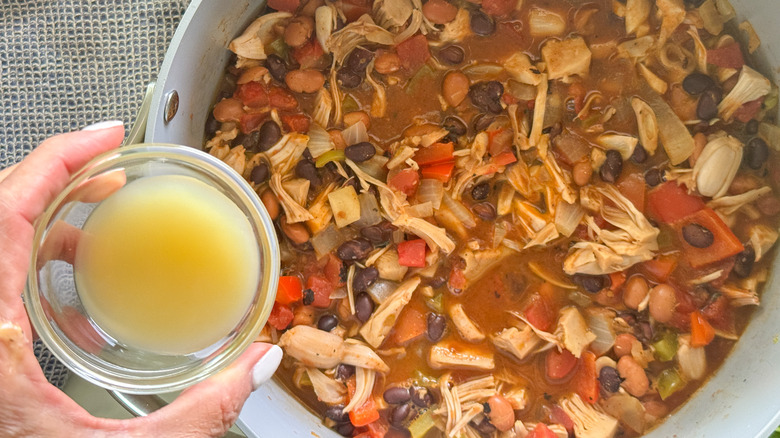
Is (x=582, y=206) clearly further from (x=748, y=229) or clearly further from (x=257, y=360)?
(x=257, y=360)

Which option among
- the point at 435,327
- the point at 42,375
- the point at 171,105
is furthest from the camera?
the point at 435,327

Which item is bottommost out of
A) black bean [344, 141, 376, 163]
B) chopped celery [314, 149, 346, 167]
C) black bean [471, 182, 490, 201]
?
black bean [471, 182, 490, 201]

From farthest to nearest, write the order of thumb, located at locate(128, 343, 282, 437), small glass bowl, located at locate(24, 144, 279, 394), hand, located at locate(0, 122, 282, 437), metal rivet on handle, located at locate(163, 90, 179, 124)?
1. metal rivet on handle, located at locate(163, 90, 179, 124)
2. small glass bowl, located at locate(24, 144, 279, 394)
3. thumb, located at locate(128, 343, 282, 437)
4. hand, located at locate(0, 122, 282, 437)

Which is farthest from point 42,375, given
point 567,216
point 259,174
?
point 567,216

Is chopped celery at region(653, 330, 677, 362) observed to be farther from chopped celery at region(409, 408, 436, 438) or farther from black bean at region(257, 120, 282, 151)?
black bean at region(257, 120, 282, 151)

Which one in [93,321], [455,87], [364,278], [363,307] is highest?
[455,87]

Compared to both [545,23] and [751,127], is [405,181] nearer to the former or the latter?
[545,23]

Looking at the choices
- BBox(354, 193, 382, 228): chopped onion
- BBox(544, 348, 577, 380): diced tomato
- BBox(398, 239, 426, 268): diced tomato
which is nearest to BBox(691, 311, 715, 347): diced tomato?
BBox(544, 348, 577, 380): diced tomato
